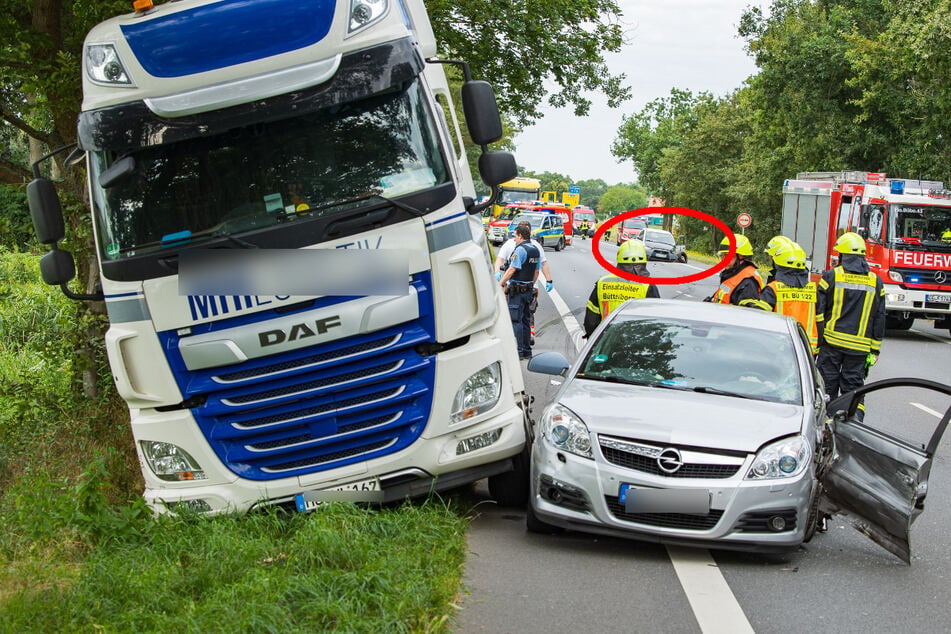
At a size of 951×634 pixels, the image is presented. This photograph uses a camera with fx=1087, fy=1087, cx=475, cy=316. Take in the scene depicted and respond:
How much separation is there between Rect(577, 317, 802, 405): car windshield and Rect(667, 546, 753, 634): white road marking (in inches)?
40.7

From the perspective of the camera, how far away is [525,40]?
59.3ft

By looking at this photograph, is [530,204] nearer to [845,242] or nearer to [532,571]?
[845,242]

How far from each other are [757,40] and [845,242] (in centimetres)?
3256

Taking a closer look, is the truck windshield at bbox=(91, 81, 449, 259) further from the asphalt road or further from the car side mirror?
the asphalt road

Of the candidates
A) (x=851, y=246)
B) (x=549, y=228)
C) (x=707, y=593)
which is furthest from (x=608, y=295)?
(x=549, y=228)

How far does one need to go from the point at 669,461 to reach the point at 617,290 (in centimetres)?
389

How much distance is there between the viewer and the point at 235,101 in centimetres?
581

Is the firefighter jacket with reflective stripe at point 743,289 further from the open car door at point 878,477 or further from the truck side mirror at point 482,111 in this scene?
the truck side mirror at point 482,111

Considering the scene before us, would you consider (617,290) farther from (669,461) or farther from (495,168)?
(669,461)

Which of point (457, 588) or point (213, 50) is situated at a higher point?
point (213, 50)

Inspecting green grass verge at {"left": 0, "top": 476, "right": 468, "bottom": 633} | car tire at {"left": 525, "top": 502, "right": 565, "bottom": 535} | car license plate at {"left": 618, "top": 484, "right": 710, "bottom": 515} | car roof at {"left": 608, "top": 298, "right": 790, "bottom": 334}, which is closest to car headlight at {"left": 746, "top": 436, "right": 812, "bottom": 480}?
car license plate at {"left": 618, "top": 484, "right": 710, "bottom": 515}

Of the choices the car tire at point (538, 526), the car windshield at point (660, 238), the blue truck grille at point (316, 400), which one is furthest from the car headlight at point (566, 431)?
the car windshield at point (660, 238)

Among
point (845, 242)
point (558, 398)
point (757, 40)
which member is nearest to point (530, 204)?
point (757, 40)

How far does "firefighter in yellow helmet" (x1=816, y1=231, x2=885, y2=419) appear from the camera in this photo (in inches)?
374
